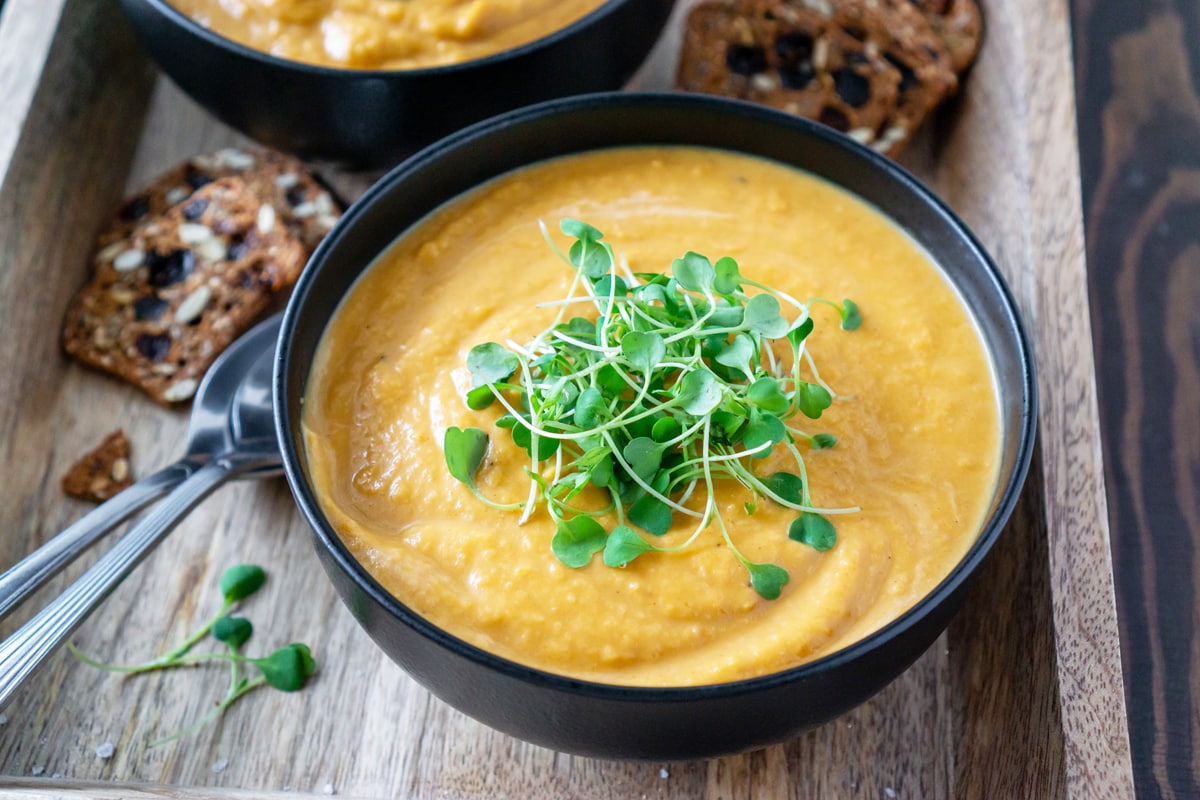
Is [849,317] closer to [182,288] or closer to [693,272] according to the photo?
[693,272]

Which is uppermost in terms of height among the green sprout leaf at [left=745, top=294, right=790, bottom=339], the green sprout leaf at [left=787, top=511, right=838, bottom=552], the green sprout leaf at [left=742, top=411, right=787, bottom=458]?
the green sprout leaf at [left=745, top=294, right=790, bottom=339]

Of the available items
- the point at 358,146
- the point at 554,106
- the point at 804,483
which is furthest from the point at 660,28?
the point at 804,483

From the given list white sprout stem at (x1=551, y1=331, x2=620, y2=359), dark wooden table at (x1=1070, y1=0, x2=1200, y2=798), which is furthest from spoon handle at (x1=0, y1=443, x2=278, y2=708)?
dark wooden table at (x1=1070, y1=0, x2=1200, y2=798)

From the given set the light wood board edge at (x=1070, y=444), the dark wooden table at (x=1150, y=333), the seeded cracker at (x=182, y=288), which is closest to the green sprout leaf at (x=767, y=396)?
the light wood board edge at (x=1070, y=444)

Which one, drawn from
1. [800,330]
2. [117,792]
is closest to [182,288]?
[117,792]

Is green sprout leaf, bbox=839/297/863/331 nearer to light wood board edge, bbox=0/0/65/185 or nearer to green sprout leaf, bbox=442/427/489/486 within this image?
green sprout leaf, bbox=442/427/489/486
